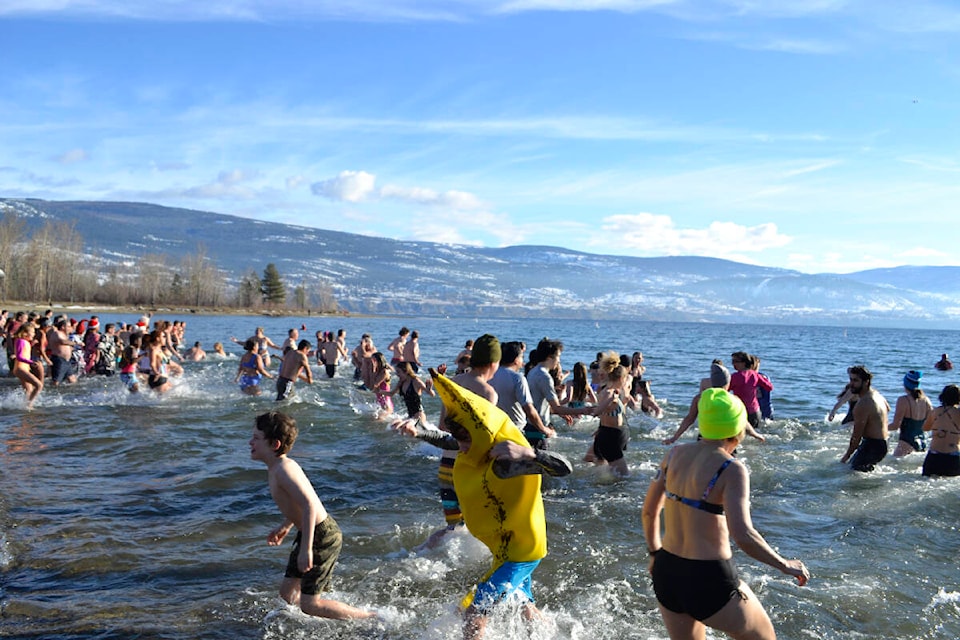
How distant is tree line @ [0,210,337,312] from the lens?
93.0 m

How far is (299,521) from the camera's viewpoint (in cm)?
510

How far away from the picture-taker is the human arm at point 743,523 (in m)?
3.85

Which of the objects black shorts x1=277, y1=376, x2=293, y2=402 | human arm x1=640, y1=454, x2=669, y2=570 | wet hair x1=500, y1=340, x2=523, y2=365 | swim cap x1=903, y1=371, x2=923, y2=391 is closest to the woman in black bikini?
human arm x1=640, y1=454, x2=669, y2=570

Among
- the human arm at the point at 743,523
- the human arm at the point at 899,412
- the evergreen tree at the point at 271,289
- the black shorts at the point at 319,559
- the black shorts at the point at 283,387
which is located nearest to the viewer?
the human arm at the point at 743,523

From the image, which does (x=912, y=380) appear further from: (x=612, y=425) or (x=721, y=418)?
(x=721, y=418)

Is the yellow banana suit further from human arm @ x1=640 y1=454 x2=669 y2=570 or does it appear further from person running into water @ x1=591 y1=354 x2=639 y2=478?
person running into water @ x1=591 y1=354 x2=639 y2=478

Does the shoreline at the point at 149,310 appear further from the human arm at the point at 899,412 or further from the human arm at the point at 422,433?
the human arm at the point at 422,433

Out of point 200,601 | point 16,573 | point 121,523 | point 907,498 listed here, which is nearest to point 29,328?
point 121,523

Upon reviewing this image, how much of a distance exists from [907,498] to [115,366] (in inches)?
923

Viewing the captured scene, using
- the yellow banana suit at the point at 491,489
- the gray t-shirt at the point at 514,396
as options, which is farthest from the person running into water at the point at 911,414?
the yellow banana suit at the point at 491,489

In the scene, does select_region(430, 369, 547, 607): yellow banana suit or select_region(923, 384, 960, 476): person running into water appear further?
select_region(923, 384, 960, 476): person running into water

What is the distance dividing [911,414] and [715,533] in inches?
355

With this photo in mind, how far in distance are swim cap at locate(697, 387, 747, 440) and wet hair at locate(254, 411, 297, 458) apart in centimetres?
255

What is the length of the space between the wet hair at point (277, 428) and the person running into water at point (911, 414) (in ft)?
29.0
